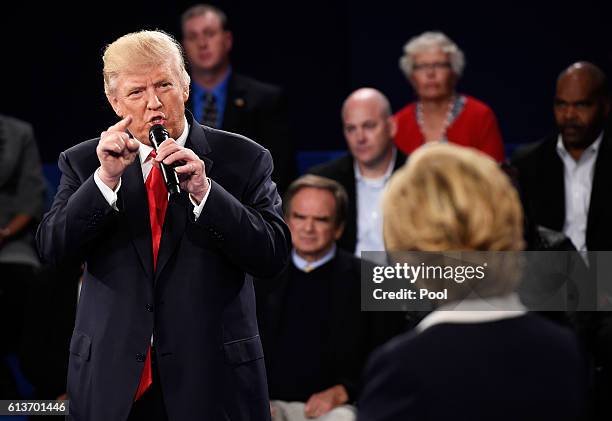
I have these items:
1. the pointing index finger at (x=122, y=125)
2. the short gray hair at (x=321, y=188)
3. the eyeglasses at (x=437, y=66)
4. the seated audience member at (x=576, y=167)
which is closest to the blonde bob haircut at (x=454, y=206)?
the pointing index finger at (x=122, y=125)

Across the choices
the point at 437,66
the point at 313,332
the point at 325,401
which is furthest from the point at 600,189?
the point at 325,401

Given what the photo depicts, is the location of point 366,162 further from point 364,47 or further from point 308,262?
point 364,47

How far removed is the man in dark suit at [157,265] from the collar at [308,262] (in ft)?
5.65

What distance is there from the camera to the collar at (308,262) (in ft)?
13.1

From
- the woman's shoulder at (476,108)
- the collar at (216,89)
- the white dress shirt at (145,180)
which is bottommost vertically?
the white dress shirt at (145,180)

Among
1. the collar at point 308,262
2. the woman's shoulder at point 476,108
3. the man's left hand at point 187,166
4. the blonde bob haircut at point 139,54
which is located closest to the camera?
the man's left hand at point 187,166

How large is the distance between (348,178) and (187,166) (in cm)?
271

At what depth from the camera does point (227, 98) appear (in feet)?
15.6

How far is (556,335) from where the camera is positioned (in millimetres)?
1539

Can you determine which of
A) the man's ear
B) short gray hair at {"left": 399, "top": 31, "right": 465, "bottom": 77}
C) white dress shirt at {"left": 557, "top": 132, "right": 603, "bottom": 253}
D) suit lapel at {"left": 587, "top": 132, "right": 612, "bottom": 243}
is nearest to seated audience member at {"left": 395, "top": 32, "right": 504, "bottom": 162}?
short gray hair at {"left": 399, "top": 31, "right": 465, "bottom": 77}

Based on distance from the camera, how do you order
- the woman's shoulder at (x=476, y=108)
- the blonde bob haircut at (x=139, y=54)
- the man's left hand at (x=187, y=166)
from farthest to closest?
the woman's shoulder at (x=476, y=108) < the blonde bob haircut at (x=139, y=54) < the man's left hand at (x=187, y=166)

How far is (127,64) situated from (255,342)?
67 cm

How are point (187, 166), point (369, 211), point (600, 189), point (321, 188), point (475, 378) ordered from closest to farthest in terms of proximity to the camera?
point (475, 378), point (187, 166), point (321, 188), point (600, 189), point (369, 211)

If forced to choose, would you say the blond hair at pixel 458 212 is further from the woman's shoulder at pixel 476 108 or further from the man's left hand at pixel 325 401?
the woman's shoulder at pixel 476 108
